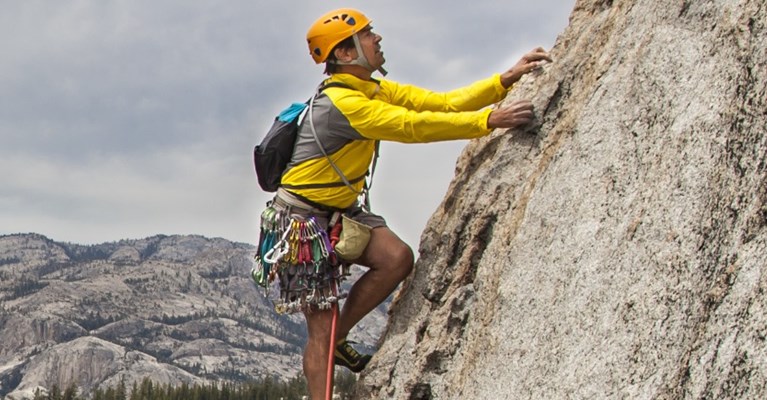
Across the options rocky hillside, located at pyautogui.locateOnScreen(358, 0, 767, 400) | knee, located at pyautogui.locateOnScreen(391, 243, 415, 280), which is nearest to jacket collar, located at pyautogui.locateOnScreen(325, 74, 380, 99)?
rocky hillside, located at pyautogui.locateOnScreen(358, 0, 767, 400)

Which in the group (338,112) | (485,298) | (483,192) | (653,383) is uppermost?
(338,112)

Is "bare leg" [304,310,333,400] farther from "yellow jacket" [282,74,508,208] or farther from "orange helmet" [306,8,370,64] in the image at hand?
"orange helmet" [306,8,370,64]

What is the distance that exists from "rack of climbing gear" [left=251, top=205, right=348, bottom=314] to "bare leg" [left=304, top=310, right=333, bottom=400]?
0.17 meters

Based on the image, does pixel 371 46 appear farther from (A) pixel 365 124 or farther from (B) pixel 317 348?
(B) pixel 317 348

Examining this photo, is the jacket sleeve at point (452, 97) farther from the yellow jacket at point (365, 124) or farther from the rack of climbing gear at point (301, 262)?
the rack of climbing gear at point (301, 262)

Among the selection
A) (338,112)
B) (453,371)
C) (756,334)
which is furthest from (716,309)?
(338,112)

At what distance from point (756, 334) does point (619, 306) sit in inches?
40.7

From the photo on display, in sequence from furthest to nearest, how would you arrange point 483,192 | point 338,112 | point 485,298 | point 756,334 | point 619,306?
point 483,192 < point 338,112 < point 485,298 < point 619,306 < point 756,334

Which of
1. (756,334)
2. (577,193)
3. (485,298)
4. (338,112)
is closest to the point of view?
(756,334)

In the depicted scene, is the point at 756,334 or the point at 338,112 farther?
the point at 338,112

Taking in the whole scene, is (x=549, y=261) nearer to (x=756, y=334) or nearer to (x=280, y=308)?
(x=756, y=334)

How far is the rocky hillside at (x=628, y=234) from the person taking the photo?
550 centimetres

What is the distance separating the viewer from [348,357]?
9.87 metres

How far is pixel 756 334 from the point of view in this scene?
523cm
